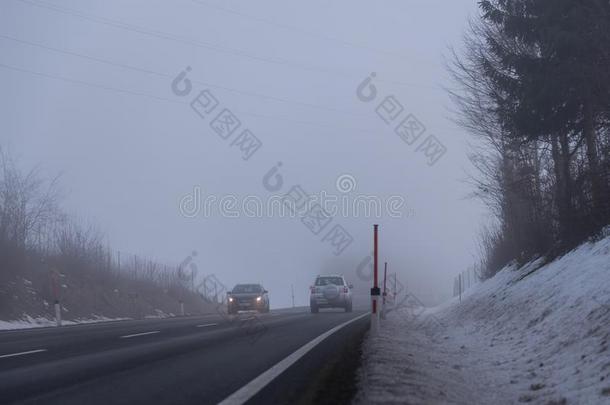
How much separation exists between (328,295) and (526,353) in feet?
79.9

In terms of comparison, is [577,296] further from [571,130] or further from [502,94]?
[502,94]

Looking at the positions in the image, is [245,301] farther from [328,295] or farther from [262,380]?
[262,380]

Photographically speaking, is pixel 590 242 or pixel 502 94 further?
pixel 502 94

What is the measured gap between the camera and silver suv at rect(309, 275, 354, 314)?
1377 inches

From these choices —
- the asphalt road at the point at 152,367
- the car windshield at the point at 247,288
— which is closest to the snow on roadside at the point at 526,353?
the asphalt road at the point at 152,367

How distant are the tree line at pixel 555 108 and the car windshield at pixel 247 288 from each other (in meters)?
13.2

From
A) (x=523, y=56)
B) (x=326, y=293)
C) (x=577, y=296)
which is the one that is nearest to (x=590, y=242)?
(x=577, y=296)

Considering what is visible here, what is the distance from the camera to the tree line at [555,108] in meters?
16.5

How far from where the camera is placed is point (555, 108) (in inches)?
777

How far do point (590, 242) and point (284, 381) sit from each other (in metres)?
8.58

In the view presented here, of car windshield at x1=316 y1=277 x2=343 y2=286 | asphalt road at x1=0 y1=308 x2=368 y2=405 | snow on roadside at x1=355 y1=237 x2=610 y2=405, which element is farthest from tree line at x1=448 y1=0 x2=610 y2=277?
car windshield at x1=316 y1=277 x2=343 y2=286

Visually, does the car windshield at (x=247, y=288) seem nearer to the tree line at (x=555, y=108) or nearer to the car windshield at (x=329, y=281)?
the car windshield at (x=329, y=281)

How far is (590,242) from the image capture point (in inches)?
578

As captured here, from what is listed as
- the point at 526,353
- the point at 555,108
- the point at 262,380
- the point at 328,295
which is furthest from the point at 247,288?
the point at 262,380
